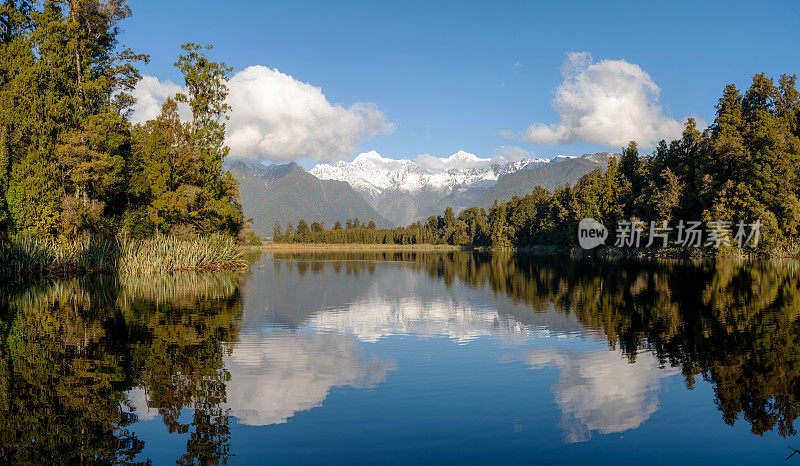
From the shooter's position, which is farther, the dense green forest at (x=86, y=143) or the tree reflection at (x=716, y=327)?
the dense green forest at (x=86, y=143)

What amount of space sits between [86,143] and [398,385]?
3784 cm

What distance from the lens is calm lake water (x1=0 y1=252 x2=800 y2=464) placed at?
27.1 feet

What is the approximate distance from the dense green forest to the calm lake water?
18.2m

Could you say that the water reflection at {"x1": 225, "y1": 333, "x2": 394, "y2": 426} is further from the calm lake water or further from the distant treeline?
the distant treeline

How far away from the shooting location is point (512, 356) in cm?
1485

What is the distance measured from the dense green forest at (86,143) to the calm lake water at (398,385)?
1821 cm

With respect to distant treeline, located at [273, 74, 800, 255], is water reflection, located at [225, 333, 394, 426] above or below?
below

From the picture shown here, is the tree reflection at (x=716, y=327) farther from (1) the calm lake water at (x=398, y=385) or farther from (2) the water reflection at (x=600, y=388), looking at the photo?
(2) the water reflection at (x=600, y=388)

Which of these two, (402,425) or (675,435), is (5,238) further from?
(675,435)

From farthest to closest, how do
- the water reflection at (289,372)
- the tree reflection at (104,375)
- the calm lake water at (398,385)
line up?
the water reflection at (289,372) < the calm lake water at (398,385) < the tree reflection at (104,375)

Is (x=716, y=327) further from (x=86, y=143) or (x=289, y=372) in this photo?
(x=86, y=143)

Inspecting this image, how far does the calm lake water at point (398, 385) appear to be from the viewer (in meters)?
8.27

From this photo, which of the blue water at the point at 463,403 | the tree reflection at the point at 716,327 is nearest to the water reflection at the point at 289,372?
the blue water at the point at 463,403

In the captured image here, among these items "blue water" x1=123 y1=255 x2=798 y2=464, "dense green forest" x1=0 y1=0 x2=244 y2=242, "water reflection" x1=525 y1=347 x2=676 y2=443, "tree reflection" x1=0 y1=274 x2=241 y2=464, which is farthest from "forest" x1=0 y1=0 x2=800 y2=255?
"water reflection" x1=525 y1=347 x2=676 y2=443
